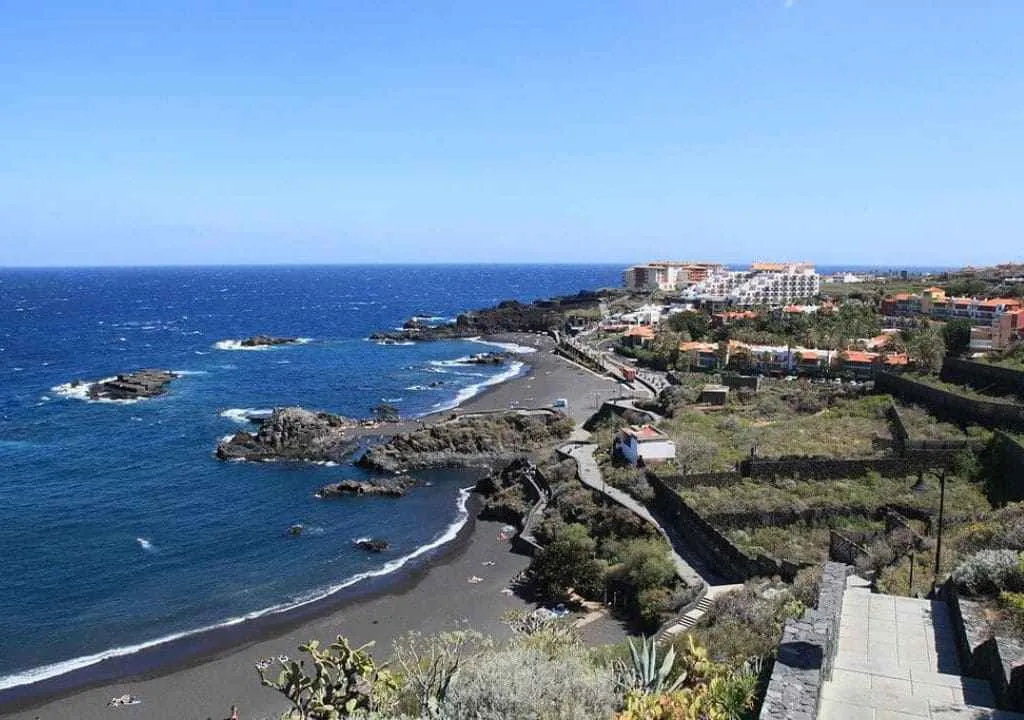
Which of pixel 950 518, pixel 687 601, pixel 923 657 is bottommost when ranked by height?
pixel 687 601

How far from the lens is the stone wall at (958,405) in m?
29.7

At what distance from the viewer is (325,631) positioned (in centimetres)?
2412

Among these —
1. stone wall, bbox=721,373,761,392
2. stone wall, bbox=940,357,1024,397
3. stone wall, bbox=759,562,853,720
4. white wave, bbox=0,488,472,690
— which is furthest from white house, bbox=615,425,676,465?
stone wall, bbox=759,562,853,720

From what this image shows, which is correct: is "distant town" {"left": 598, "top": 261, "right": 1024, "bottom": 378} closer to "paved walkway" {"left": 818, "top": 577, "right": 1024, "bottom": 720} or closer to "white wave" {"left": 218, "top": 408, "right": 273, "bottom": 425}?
"white wave" {"left": 218, "top": 408, "right": 273, "bottom": 425}

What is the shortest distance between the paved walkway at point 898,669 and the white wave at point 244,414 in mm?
45845

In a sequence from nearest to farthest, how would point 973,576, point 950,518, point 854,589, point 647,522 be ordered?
1. point 973,576
2. point 854,589
3. point 950,518
4. point 647,522

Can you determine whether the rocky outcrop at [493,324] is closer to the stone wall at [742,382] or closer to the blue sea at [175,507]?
the blue sea at [175,507]

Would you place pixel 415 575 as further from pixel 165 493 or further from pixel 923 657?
pixel 923 657

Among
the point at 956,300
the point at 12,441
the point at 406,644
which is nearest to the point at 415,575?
the point at 406,644

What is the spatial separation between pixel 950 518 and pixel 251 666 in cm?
1995

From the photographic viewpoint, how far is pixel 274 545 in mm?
31172

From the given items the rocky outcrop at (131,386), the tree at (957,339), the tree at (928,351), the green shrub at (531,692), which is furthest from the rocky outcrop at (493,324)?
the green shrub at (531,692)

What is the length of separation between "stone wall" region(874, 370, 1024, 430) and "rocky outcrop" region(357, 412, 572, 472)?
18.1 meters

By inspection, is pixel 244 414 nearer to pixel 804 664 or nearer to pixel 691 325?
pixel 691 325
